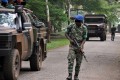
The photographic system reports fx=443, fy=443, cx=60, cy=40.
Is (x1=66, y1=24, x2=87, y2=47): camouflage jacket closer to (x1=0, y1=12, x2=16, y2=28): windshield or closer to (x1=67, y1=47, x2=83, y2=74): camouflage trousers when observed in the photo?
(x1=67, y1=47, x2=83, y2=74): camouflage trousers

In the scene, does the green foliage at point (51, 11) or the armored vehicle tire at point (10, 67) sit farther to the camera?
the green foliage at point (51, 11)

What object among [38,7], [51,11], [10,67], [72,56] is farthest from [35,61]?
[51,11]

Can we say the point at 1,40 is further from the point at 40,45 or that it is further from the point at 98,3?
the point at 98,3

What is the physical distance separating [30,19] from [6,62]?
3579mm

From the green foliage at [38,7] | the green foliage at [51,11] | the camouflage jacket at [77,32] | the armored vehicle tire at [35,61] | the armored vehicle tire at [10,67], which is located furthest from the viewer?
the green foliage at [51,11]

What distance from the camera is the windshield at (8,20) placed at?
1202 cm

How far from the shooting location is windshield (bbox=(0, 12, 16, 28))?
12023 millimetres

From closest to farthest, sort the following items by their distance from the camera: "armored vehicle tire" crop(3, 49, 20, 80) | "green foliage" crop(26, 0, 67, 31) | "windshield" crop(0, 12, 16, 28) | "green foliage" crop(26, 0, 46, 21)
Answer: "armored vehicle tire" crop(3, 49, 20, 80)
"windshield" crop(0, 12, 16, 28)
"green foliage" crop(26, 0, 46, 21)
"green foliage" crop(26, 0, 67, 31)

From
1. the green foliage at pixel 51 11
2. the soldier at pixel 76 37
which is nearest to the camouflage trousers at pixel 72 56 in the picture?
the soldier at pixel 76 37

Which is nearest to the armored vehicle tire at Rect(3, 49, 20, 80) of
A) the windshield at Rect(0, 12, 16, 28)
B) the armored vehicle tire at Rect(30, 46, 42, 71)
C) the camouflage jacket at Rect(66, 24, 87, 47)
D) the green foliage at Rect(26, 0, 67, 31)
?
the windshield at Rect(0, 12, 16, 28)

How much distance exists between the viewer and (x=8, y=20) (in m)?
12.2

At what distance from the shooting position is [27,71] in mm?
14148

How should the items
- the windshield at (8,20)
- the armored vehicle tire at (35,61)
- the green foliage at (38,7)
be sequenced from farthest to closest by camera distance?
the green foliage at (38,7) < the armored vehicle tire at (35,61) < the windshield at (8,20)

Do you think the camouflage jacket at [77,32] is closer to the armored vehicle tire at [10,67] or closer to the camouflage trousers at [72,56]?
the camouflage trousers at [72,56]
